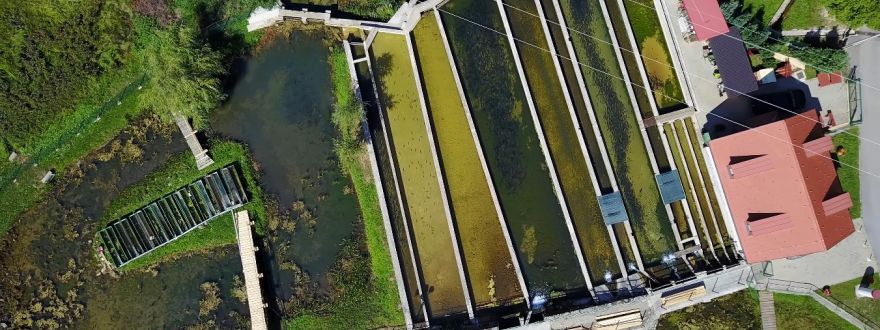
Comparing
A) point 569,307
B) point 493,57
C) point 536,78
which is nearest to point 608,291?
point 569,307

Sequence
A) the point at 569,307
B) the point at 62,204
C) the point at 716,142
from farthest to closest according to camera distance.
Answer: the point at 62,204
the point at 569,307
the point at 716,142

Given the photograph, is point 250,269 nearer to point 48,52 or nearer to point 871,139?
point 48,52

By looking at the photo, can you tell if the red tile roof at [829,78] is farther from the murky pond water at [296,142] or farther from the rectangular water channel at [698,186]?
the murky pond water at [296,142]

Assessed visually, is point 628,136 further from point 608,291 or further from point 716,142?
point 608,291

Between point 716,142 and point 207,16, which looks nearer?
point 716,142

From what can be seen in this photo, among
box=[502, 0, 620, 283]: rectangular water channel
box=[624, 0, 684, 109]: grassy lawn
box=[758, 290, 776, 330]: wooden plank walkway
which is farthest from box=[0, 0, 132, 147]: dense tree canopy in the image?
box=[758, 290, 776, 330]: wooden plank walkway

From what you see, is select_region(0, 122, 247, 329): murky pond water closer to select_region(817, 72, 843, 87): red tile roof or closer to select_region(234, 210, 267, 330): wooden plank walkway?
select_region(234, 210, 267, 330): wooden plank walkway
